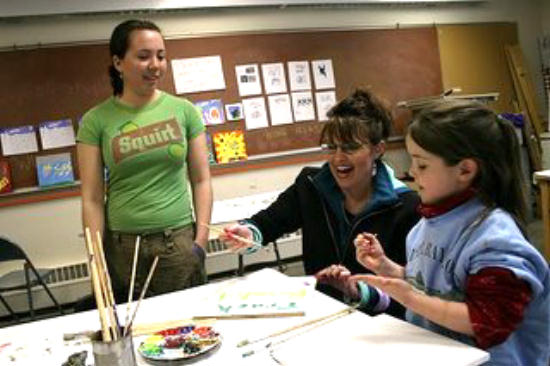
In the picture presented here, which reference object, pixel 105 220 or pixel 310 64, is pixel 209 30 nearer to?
pixel 310 64

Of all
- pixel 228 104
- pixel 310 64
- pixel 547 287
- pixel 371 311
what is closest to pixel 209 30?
pixel 228 104

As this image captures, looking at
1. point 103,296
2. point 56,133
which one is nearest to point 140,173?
point 103,296

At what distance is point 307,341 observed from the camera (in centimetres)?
114

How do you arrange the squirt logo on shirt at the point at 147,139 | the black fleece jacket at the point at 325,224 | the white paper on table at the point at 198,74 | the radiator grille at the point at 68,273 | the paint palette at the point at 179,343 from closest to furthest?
the paint palette at the point at 179,343, the black fleece jacket at the point at 325,224, the squirt logo on shirt at the point at 147,139, the radiator grille at the point at 68,273, the white paper on table at the point at 198,74

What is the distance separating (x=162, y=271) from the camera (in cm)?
195

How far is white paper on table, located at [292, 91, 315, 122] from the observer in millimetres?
4648

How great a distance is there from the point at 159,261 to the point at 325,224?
24.2 inches

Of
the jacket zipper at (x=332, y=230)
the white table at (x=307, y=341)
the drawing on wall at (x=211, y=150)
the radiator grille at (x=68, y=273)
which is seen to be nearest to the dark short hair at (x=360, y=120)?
the jacket zipper at (x=332, y=230)

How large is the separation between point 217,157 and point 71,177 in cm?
111

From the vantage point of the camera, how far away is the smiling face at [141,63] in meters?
1.96

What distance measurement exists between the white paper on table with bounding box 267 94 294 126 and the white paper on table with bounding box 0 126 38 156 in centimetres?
185

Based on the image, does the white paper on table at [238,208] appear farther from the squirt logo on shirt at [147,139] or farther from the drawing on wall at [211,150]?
the squirt logo on shirt at [147,139]

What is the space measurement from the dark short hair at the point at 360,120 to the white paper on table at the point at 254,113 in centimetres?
281

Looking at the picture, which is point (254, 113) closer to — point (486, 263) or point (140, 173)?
point (140, 173)
